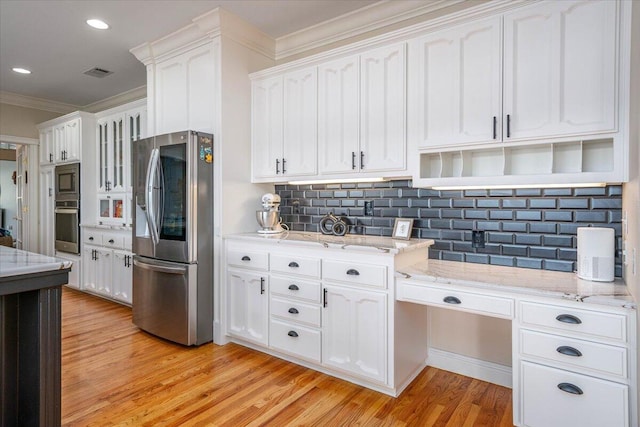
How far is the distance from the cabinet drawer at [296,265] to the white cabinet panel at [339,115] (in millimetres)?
735

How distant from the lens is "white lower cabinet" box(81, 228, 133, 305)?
13.7ft

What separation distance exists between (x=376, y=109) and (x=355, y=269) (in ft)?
3.80

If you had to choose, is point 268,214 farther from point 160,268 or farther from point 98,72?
point 98,72

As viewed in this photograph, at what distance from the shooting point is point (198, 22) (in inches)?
124

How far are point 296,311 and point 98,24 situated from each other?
3098mm

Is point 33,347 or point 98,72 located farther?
point 98,72

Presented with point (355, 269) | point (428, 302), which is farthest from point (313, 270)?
point (428, 302)

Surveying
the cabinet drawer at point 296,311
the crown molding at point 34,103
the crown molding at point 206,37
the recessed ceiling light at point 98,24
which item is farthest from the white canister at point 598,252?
the crown molding at point 34,103

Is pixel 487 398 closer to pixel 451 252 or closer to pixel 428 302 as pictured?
pixel 428 302

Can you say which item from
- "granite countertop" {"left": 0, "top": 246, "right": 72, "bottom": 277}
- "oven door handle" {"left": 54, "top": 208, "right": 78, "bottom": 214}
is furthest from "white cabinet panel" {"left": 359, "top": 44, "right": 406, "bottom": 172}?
"oven door handle" {"left": 54, "top": 208, "right": 78, "bottom": 214}

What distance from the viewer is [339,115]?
9.22 ft

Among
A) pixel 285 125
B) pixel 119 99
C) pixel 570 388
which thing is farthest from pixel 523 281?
pixel 119 99

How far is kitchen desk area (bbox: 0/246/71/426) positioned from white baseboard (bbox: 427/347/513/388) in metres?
2.31

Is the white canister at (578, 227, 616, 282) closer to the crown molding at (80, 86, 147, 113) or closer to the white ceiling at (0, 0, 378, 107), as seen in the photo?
the white ceiling at (0, 0, 378, 107)
